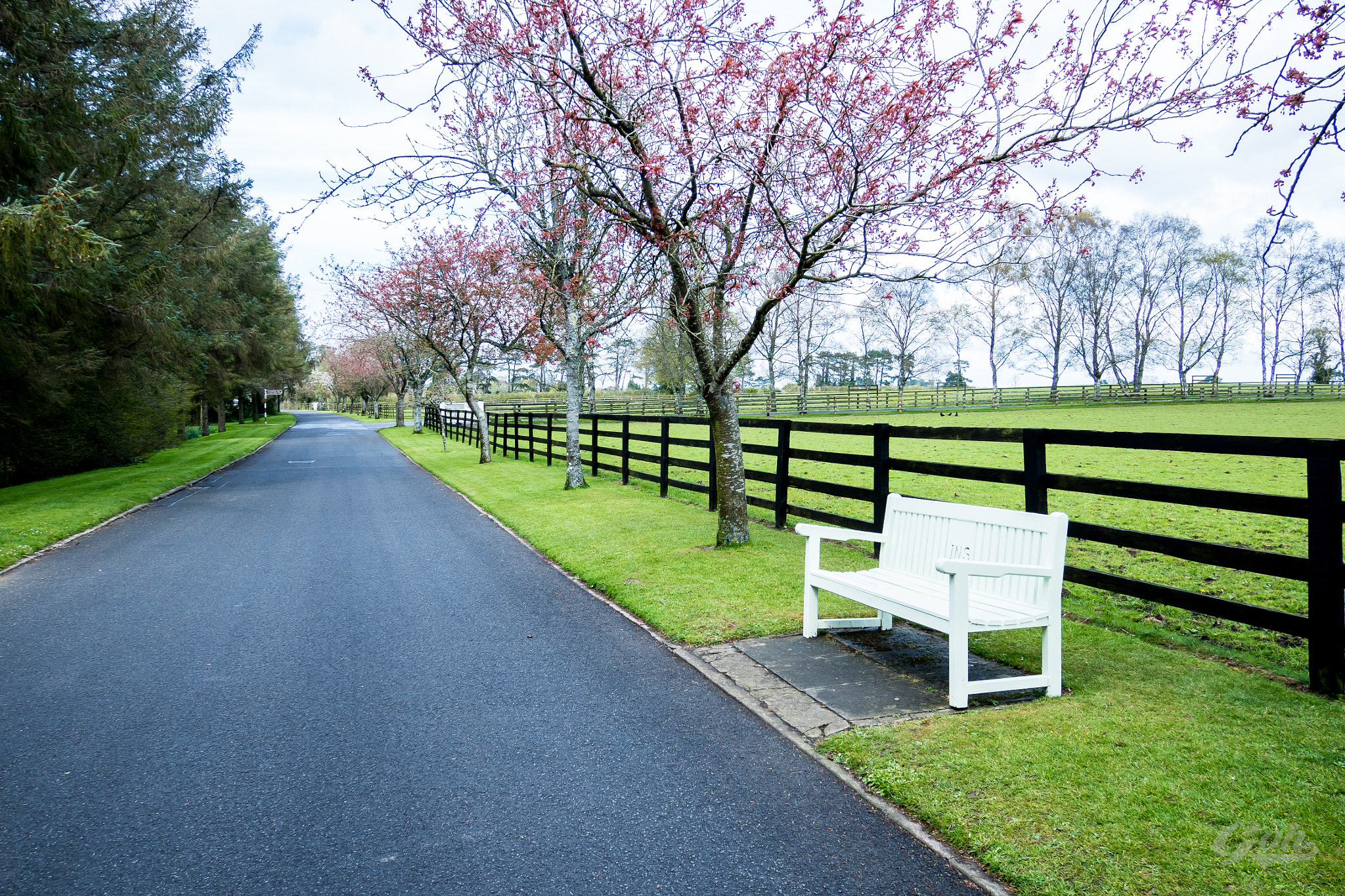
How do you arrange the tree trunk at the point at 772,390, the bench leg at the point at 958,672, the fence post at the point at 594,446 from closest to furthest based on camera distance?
1. the bench leg at the point at 958,672
2. the fence post at the point at 594,446
3. the tree trunk at the point at 772,390

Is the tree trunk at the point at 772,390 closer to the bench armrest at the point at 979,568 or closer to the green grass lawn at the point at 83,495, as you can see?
the green grass lawn at the point at 83,495

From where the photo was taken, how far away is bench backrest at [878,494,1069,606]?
4.01 m

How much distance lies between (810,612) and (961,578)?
1525 millimetres

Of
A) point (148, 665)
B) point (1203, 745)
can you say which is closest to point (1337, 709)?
point (1203, 745)

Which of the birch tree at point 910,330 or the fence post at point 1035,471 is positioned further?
the birch tree at point 910,330

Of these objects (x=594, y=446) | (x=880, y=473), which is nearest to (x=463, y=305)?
(x=594, y=446)

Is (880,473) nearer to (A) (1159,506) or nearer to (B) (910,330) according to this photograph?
(A) (1159,506)

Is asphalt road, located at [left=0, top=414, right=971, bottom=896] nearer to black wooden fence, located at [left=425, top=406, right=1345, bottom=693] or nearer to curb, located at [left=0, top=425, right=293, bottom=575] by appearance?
curb, located at [left=0, top=425, right=293, bottom=575]

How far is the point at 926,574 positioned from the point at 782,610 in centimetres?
130

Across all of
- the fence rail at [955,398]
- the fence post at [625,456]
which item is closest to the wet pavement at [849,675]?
the fence post at [625,456]

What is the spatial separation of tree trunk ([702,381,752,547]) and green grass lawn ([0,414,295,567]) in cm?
804

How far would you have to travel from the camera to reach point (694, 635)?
17.2 ft

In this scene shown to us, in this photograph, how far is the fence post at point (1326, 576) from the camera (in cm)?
381

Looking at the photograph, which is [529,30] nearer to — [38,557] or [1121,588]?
[1121,588]
